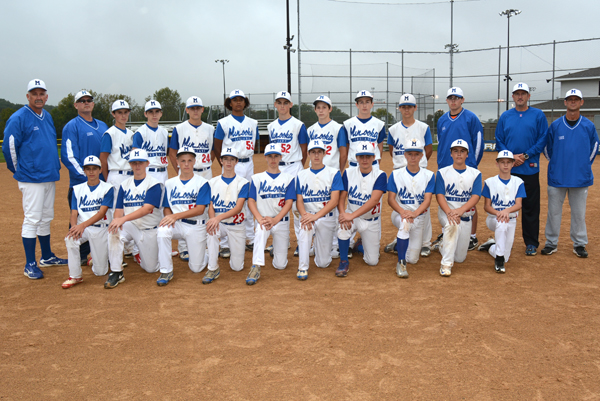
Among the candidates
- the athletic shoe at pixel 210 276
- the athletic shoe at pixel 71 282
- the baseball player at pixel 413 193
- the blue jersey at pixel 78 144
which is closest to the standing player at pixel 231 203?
the athletic shoe at pixel 210 276

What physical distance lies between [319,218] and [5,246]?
4.92m

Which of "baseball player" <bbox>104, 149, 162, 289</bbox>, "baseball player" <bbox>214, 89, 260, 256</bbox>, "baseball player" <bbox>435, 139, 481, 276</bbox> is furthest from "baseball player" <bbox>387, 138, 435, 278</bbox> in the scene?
"baseball player" <bbox>104, 149, 162, 289</bbox>

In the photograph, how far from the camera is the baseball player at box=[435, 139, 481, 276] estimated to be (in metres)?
5.17

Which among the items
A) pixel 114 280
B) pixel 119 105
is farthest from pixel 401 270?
pixel 119 105

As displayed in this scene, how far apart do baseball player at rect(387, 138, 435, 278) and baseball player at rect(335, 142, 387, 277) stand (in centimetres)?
20

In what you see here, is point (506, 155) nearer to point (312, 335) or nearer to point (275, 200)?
point (275, 200)

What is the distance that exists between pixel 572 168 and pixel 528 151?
1.89ft

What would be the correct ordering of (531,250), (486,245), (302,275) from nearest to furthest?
(302,275) → (531,250) → (486,245)

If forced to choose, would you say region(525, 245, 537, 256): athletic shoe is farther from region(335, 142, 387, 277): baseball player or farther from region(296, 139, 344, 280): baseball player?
region(296, 139, 344, 280): baseball player

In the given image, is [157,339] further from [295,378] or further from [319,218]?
[319,218]

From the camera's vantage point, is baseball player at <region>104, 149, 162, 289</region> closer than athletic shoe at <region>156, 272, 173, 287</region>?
No

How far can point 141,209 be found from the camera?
4.94m

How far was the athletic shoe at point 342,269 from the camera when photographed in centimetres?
494

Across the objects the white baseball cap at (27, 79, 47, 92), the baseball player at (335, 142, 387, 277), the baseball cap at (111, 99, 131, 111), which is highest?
the white baseball cap at (27, 79, 47, 92)
